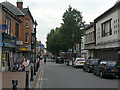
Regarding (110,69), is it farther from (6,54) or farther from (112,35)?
(112,35)

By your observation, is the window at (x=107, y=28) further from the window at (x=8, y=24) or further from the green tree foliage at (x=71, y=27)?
the window at (x=8, y=24)

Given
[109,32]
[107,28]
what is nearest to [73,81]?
[109,32]

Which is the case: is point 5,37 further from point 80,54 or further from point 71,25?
point 80,54

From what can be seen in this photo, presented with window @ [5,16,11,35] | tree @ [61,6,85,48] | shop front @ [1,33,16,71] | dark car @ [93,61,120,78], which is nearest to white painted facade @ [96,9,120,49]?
tree @ [61,6,85,48]

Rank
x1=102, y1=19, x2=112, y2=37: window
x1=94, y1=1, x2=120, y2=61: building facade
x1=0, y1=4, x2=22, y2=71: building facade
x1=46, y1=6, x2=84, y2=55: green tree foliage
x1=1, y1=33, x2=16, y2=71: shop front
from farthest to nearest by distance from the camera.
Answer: x1=46, y1=6, x2=84, y2=55: green tree foliage < x1=102, y1=19, x2=112, y2=37: window < x1=94, y1=1, x2=120, y2=61: building facade < x1=1, y1=33, x2=16, y2=71: shop front < x1=0, y1=4, x2=22, y2=71: building facade

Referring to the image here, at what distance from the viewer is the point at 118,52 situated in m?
27.8

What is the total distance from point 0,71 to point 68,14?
76.2 feet

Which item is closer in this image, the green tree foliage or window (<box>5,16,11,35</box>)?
window (<box>5,16,11,35</box>)

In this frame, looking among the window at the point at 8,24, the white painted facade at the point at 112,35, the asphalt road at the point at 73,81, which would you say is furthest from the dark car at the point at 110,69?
the window at the point at 8,24

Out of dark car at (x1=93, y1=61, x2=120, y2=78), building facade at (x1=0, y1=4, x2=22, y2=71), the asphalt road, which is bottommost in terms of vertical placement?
the asphalt road

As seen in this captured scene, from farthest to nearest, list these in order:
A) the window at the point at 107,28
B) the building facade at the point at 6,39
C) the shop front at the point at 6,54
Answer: the window at the point at 107,28
the shop front at the point at 6,54
the building facade at the point at 6,39

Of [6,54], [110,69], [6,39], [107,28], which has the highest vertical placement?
[107,28]

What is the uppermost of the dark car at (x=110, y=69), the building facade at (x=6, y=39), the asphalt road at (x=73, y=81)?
the building facade at (x=6, y=39)

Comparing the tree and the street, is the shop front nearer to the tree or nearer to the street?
the street
